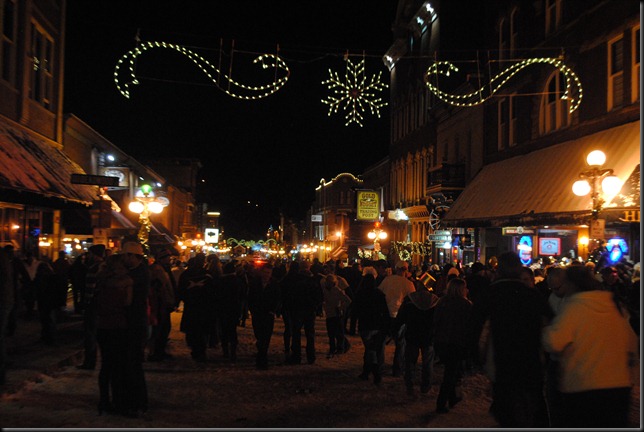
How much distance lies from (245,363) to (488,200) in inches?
553

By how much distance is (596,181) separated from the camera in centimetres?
1407

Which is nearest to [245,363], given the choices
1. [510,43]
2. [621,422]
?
[621,422]

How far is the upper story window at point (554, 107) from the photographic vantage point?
1961 cm

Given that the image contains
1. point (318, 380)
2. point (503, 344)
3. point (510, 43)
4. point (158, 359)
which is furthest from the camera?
point (510, 43)

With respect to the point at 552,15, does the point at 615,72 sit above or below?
below

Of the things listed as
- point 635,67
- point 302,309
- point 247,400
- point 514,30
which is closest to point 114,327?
point 247,400

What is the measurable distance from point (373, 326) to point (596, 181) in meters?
7.27

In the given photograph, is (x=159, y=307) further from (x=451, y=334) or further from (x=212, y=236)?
(x=212, y=236)

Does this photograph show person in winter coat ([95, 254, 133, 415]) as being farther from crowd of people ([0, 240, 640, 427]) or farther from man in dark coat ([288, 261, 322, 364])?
man in dark coat ([288, 261, 322, 364])

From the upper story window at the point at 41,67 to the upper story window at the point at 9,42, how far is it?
58.5 inches

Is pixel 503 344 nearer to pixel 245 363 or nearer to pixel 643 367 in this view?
pixel 643 367

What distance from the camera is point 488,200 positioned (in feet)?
75.2

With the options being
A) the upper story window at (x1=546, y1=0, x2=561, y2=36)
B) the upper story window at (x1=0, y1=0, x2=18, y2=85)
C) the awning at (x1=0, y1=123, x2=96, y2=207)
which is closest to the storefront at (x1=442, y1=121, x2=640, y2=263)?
the upper story window at (x1=546, y1=0, x2=561, y2=36)

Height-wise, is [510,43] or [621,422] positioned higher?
[510,43]
